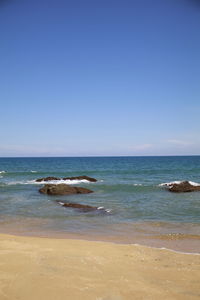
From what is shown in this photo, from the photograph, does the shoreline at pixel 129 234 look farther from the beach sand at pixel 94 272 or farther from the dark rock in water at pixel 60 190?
the dark rock in water at pixel 60 190

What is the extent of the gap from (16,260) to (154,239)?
496cm

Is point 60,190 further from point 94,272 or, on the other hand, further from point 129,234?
point 94,272

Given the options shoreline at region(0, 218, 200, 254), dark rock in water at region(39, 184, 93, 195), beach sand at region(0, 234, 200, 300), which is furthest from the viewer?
dark rock in water at region(39, 184, 93, 195)

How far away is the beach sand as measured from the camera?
16.0 feet

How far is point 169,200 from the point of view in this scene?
1834 centimetres

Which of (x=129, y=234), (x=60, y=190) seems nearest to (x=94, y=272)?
(x=129, y=234)

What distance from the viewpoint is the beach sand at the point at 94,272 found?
16.0 ft

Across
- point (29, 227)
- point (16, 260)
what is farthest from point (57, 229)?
point (16, 260)

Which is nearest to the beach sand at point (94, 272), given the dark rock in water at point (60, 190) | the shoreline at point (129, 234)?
the shoreline at point (129, 234)

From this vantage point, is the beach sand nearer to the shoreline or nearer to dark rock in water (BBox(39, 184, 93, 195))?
the shoreline

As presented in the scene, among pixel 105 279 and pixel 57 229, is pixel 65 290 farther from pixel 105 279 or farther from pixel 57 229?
pixel 57 229

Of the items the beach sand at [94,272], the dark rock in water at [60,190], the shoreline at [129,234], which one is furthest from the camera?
the dark rock in water at [60,190]

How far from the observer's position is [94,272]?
5.82m

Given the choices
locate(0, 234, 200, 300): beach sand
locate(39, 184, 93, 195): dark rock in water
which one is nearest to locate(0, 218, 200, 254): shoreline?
locate(0, 234, 200, 300): beach sand
